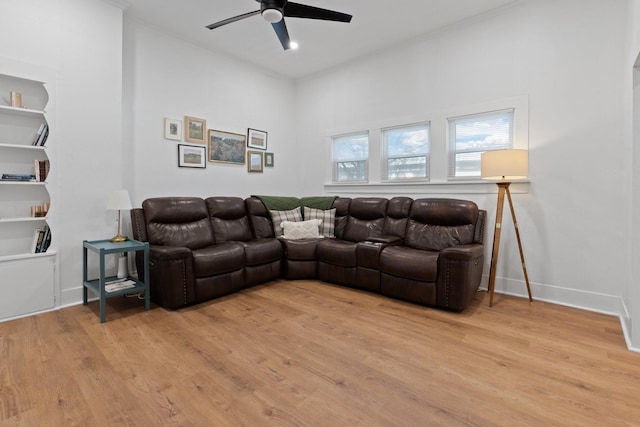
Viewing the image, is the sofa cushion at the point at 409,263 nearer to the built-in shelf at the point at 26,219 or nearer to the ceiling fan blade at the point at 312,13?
the ceiling fan blade at the point at 312,13

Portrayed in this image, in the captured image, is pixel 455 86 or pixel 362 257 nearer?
pixel 362 257

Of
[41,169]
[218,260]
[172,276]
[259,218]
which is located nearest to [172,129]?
[41,169]

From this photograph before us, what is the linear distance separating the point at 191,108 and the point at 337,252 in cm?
276

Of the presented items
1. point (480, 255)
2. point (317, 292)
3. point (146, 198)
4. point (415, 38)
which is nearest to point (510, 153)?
point (480, 255)

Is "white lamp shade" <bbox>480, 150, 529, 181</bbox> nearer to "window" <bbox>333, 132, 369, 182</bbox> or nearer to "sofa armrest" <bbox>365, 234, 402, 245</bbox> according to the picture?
"sofa armrest" <bbox>365, 234, 402, 245</bbox>

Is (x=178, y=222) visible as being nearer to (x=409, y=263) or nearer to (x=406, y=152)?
(x=409, y=263)

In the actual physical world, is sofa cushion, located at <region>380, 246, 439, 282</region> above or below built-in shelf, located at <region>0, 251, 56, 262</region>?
below

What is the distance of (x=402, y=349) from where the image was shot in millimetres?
2223

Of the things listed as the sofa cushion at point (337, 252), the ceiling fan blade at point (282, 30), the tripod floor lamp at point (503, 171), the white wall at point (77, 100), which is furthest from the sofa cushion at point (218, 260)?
the tripod floor lamp at point (503, 171)

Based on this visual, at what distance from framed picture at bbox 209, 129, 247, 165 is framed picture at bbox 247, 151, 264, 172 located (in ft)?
0.45

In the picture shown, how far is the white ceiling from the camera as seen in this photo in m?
3.29

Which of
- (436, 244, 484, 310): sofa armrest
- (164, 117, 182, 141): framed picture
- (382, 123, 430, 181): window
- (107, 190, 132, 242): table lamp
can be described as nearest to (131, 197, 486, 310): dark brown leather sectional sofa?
(436, 244, 484, 310): sofa armrest

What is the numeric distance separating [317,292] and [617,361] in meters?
2.49

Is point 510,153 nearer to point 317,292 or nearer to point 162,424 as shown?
point 317,292
